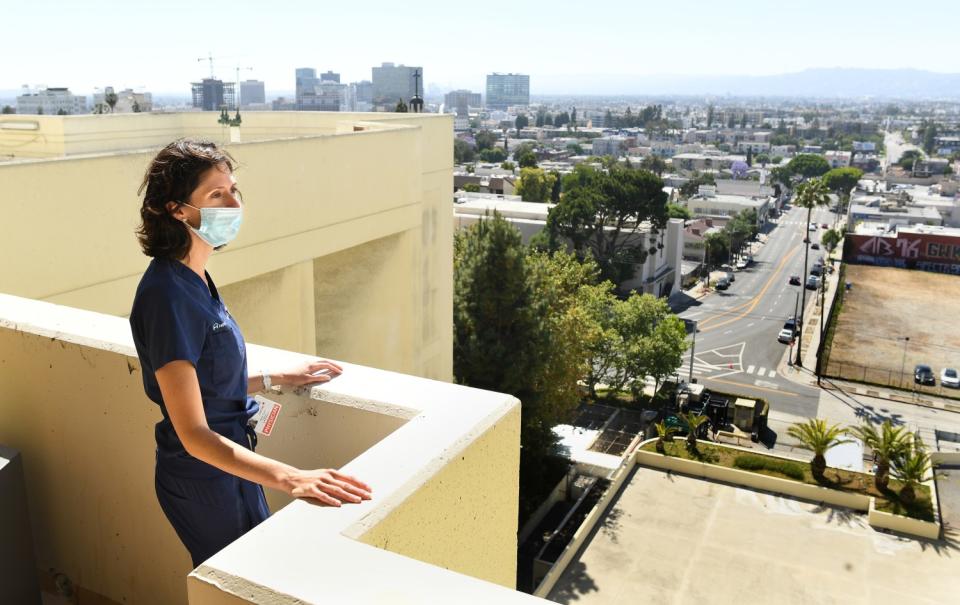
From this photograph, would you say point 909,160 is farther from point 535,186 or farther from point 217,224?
point 217,224

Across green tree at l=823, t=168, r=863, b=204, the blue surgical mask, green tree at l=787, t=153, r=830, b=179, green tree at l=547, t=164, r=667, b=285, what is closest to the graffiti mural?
green tree at l=547, t=164, r=667, b=285

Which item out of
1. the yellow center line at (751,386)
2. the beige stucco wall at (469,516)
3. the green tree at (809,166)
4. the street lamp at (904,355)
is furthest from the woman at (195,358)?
the green tree at (809,166)

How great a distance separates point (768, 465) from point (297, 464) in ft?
67.5

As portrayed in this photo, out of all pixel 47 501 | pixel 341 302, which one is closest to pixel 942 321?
Answer: pixel 341 302

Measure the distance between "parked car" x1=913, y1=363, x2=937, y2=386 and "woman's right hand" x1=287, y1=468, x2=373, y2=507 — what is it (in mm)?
41023

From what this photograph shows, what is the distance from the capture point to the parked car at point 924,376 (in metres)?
37.6

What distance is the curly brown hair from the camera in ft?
8.14

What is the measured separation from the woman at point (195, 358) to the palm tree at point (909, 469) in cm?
2047

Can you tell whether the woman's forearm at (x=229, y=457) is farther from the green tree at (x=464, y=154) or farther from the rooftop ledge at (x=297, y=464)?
the green tree at (x=464, y=154)

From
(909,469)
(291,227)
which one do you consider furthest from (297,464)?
(909,469)

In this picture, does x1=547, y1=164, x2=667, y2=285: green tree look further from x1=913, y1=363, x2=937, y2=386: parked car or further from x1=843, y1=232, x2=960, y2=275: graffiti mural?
x1=843, y1=232, x2=960, y2=275: graffiti mural

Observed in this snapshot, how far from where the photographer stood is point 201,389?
2469 millimetres

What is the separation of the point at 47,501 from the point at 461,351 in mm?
16513

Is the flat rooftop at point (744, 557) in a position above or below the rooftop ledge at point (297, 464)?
below
